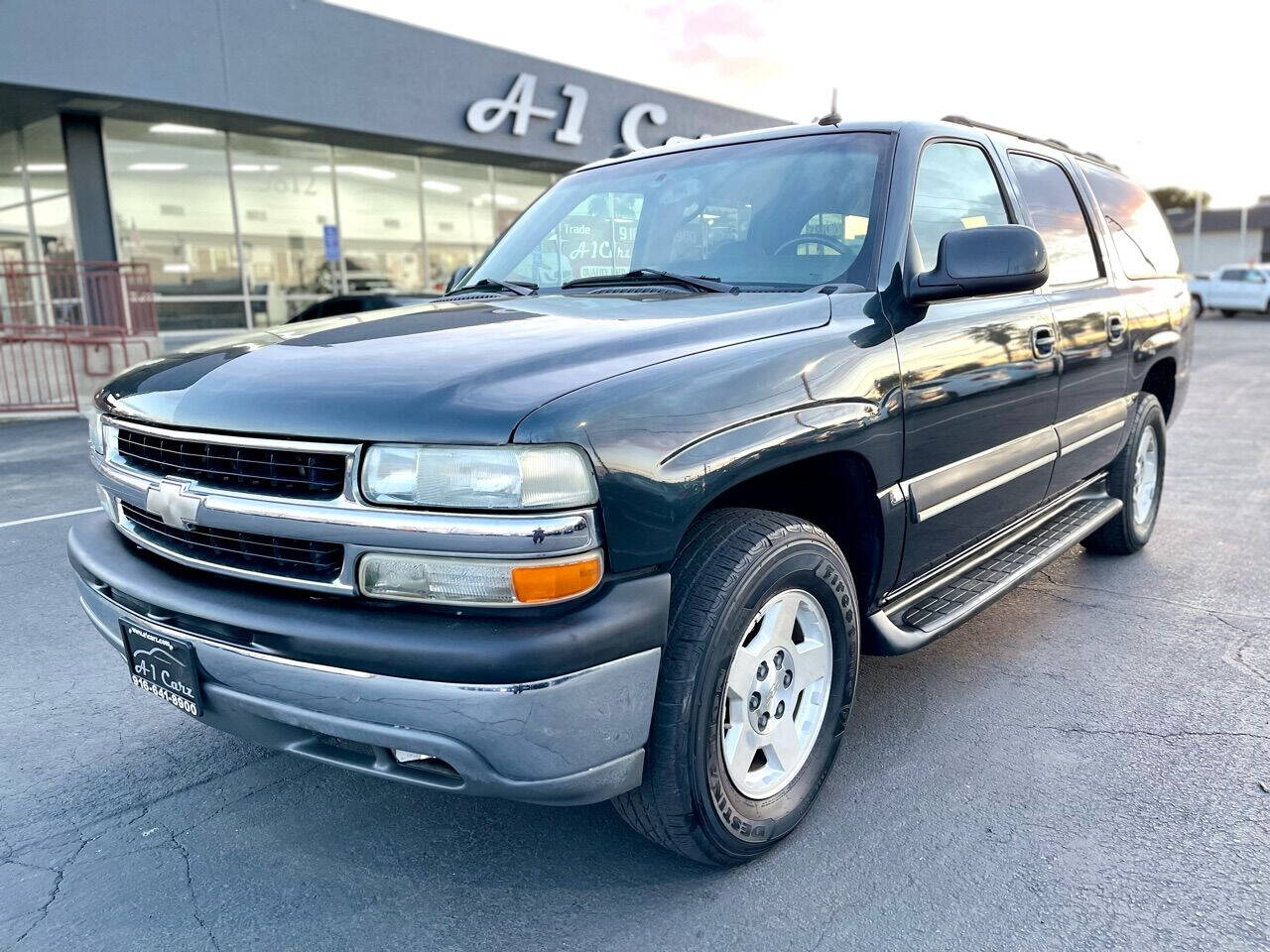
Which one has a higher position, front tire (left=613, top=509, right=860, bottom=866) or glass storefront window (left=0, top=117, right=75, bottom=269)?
glass storefront window (left=0, top=117, right=75, bottom=269)

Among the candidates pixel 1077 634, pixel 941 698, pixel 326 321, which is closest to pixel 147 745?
pixel 326 321

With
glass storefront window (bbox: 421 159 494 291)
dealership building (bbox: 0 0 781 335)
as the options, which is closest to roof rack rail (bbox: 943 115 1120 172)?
dealership building (bbox: 0 0 781 335)

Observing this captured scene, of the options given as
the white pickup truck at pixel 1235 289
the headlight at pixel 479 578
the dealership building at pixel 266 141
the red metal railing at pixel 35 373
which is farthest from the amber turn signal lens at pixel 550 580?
the white pickup truck at pixel 1235 289

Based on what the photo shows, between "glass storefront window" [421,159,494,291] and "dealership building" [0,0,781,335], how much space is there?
0.14 feet

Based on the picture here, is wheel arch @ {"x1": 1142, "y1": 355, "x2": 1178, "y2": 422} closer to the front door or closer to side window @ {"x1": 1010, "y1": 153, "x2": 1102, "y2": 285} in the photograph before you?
side window @ {"x1": 1010, "y1": 153, "x2": 1102, "y2": 285}

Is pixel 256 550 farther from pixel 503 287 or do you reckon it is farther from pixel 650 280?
pixel 503 287

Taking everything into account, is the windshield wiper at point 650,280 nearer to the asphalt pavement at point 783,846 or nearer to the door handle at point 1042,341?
the door handle at point 1042,341

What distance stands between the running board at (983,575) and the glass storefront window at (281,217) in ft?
50.9

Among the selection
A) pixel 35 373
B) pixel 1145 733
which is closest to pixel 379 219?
pixel 35 373

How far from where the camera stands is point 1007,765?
2871 millimetres

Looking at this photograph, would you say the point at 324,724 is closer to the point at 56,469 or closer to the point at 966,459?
the point at 966,459

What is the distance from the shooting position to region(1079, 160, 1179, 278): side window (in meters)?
4.52

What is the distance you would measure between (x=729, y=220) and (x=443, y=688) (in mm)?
1930

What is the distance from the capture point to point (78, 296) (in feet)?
42.3
